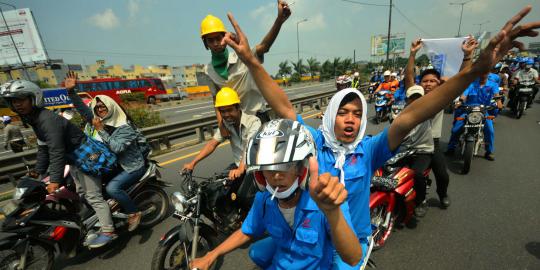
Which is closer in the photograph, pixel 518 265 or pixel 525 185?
pixel 518 265

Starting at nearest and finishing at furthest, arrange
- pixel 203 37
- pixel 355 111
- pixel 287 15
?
pixel 355 111, pixel 287 15, pixel 203 37

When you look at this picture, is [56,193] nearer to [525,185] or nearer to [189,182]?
[189,182]

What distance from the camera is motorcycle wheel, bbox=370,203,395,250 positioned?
8.82 ft

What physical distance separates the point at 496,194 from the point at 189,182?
432cm

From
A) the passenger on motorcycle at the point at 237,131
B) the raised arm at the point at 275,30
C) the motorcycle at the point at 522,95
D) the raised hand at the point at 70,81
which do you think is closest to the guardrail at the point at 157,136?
the raised hand at the point at 70,81

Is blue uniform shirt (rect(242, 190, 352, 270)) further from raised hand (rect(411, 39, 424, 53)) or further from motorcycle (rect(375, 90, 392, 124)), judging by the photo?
motorcycle (rect(375, 90, 392, 124))

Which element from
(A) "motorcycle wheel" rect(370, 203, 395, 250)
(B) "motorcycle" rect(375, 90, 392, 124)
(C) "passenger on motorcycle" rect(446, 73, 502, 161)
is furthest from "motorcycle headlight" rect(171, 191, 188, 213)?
(B) "motorcycle" rect(375, 90, 392, 124)

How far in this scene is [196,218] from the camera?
2.26 metres

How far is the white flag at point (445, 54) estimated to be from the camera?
3489 millimetres

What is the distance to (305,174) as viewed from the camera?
4.07 feet

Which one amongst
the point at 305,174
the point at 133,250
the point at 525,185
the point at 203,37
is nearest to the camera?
the point at 305,174

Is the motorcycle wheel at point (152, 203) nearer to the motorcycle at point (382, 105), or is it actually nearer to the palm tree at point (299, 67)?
the motorcycle at point (382, 105)

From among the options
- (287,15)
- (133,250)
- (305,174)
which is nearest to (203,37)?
(287,15)

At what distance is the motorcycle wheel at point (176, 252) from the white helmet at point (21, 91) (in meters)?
1.91
